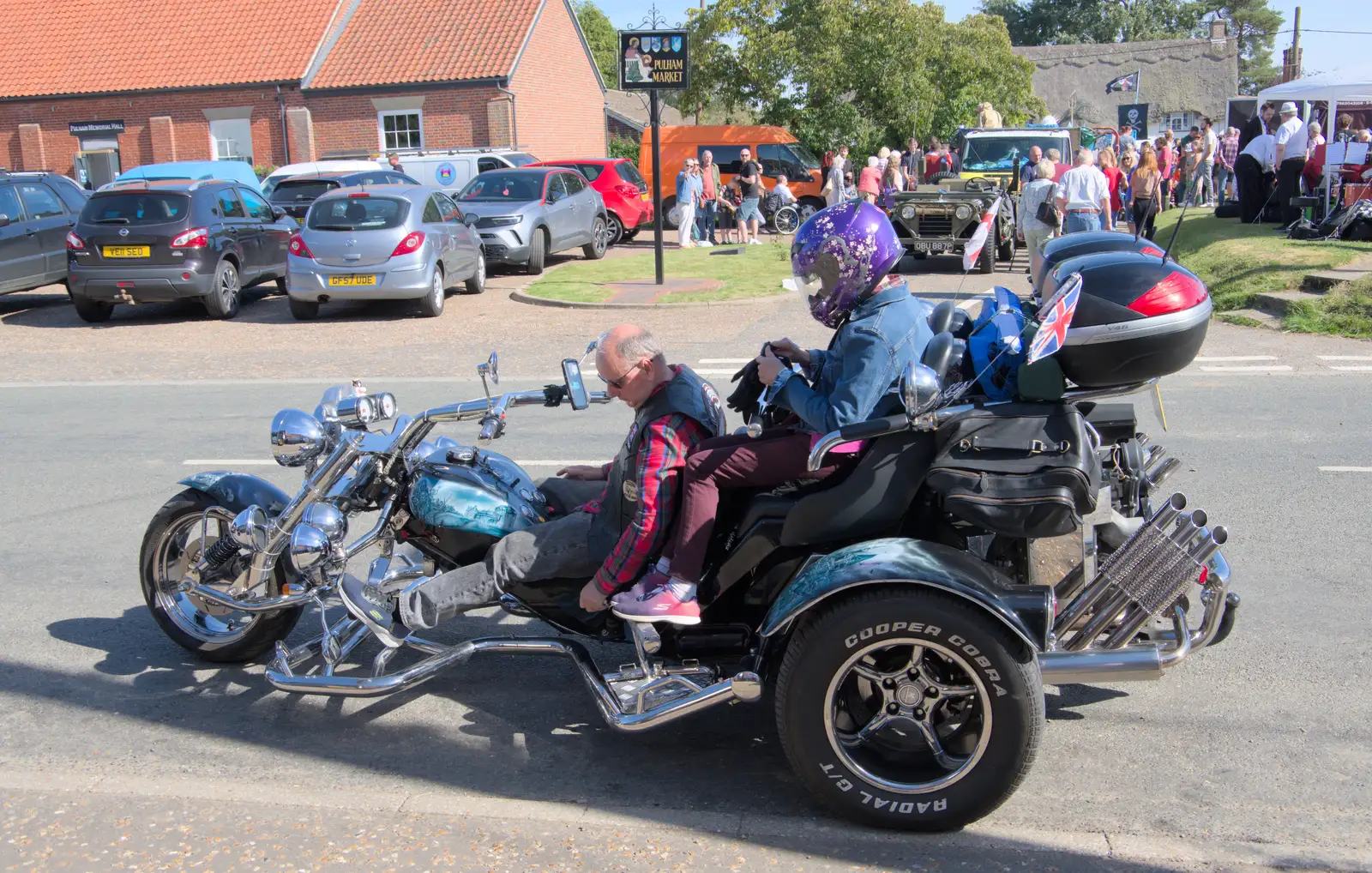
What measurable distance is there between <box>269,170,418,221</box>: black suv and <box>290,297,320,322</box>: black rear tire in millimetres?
5503

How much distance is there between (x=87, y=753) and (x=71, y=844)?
0.65 metres

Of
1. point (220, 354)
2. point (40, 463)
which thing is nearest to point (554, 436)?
point (40, 463)

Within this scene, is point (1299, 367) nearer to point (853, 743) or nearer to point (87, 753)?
point (853, 743)

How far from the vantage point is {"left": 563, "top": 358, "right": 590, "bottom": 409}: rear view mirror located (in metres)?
3.72

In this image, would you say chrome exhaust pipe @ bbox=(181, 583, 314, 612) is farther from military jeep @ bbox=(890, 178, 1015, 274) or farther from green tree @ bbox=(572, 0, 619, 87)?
green tree @ bbox=(572, 0, 619, 87)

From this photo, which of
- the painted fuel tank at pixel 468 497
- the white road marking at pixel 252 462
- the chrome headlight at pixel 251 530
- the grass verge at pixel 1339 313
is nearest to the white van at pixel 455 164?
the grass verge at pixel 1339 313

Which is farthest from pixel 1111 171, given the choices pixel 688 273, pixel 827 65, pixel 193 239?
pixel 827 65

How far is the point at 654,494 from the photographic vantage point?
12.2 ft

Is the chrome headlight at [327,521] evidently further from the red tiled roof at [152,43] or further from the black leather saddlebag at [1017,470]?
the red tiled roof at [152,43]

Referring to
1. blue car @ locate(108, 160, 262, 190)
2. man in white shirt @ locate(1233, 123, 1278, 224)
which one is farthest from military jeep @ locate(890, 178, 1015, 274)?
blue car @ locate(108, 160, 262, 190)

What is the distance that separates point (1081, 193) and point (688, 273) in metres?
6.30

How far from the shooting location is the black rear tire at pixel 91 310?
15.1m

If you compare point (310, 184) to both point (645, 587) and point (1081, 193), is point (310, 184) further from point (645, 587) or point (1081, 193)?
point (645, 587)

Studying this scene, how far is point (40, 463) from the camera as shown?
7934 millimetres
